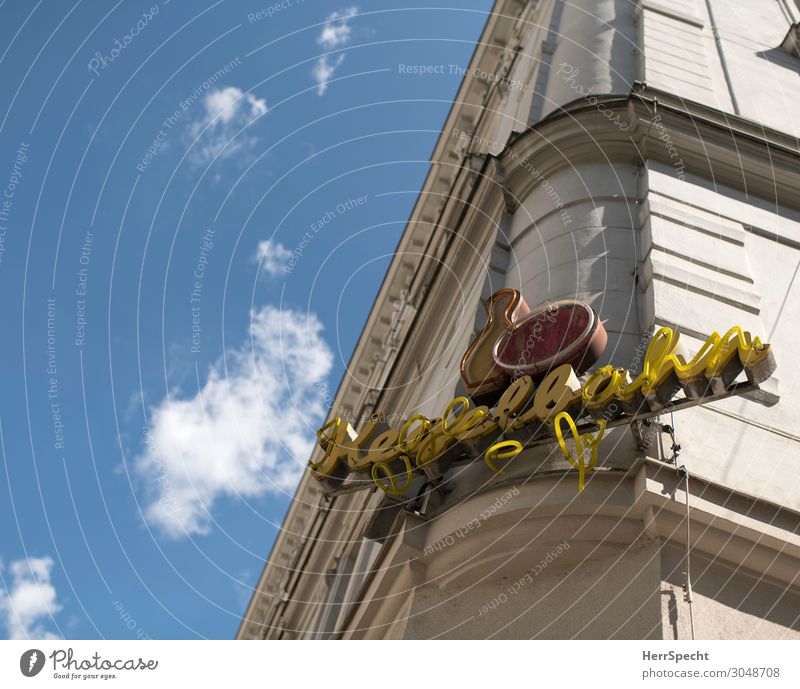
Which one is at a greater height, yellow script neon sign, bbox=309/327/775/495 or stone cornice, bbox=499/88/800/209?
stone cornice, bbox=499/88/800/209

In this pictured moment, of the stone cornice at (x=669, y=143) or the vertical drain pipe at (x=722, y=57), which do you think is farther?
the vertical drain pipe at (x=722, y=57)

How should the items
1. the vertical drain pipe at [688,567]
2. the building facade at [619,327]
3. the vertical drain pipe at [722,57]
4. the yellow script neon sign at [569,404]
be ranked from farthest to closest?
the vertical drain pipe at [722,57]
the yellow script neon sign at [569,404]
the building facade at [619,327]
the vertical drain pipe at [688,567]

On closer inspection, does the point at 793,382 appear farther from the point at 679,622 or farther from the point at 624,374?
the point at 679,622

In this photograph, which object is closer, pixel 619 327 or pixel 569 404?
pixel 569 404

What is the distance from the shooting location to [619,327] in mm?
13312

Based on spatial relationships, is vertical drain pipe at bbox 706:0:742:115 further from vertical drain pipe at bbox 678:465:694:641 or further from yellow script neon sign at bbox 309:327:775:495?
vertical drain pipe at bbox 678:465:694:641

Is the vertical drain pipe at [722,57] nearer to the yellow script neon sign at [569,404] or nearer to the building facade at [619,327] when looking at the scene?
the building facade at [619,327]

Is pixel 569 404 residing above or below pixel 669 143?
below

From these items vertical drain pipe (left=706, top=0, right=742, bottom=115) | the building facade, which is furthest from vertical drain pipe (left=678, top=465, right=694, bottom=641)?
vertical drain pipe (left=706, top=0, right=742, bottom=115)

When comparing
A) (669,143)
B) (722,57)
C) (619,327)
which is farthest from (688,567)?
(722,57)

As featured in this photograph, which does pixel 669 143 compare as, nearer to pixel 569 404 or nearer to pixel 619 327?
pixel 619 327

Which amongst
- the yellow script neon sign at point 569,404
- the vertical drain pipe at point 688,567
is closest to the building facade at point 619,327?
the vertical drain pipe at point 688,567

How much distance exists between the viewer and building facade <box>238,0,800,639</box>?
402 inches

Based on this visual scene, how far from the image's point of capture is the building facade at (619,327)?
33.5 ft
